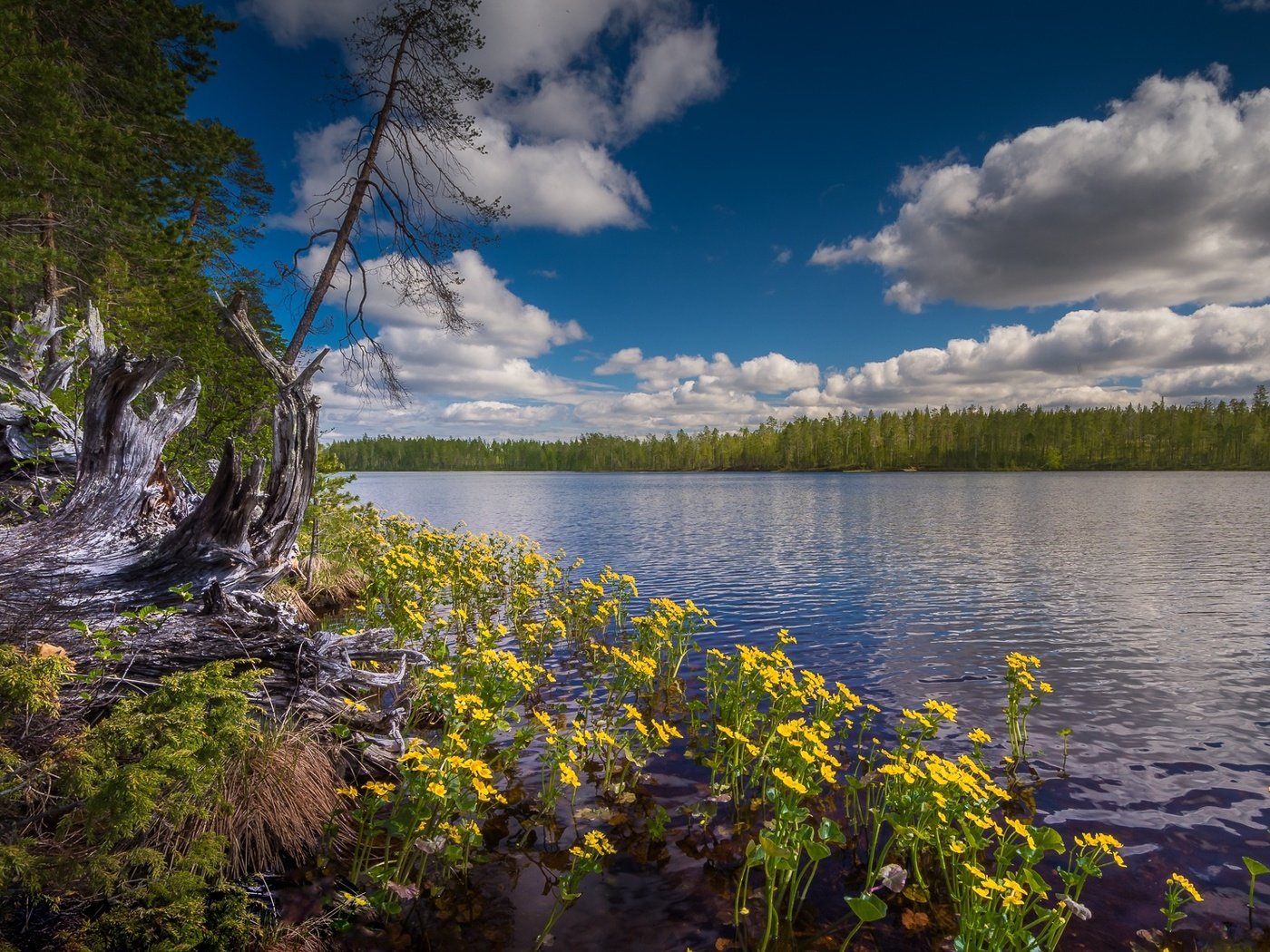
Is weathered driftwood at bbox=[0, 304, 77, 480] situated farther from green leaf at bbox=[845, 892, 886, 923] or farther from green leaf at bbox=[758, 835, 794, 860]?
green leaf at bbox=[845, 892, 886, 923]

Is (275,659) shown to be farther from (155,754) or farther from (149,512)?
(149,512)

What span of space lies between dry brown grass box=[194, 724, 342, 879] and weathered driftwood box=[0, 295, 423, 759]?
70cm

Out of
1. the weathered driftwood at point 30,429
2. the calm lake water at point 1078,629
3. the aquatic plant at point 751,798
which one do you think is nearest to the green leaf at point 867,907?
the aquatic plant at point 751,798

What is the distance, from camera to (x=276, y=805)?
200 inches

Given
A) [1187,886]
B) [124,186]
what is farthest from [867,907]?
[124,186]

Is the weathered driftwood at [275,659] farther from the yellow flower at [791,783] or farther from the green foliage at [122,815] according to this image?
the yellow flower at [791,783]

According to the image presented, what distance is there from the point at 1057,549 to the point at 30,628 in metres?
32.8

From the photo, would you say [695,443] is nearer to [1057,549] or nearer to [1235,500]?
[1235,500]

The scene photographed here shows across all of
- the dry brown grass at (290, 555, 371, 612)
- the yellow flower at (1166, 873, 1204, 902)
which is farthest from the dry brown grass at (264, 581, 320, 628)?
the yellow flower at (1166, 873, 1204, 902)

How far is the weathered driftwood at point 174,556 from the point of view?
566 centimetres

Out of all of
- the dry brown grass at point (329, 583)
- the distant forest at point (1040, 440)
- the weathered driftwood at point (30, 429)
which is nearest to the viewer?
the weathered driftwood at point (30, 429)

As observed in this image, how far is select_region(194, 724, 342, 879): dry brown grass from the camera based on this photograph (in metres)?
4.80

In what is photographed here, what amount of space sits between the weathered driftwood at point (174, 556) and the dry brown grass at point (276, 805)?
0.70 meters

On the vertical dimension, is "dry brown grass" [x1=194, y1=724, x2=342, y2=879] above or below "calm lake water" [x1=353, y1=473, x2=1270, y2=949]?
above
